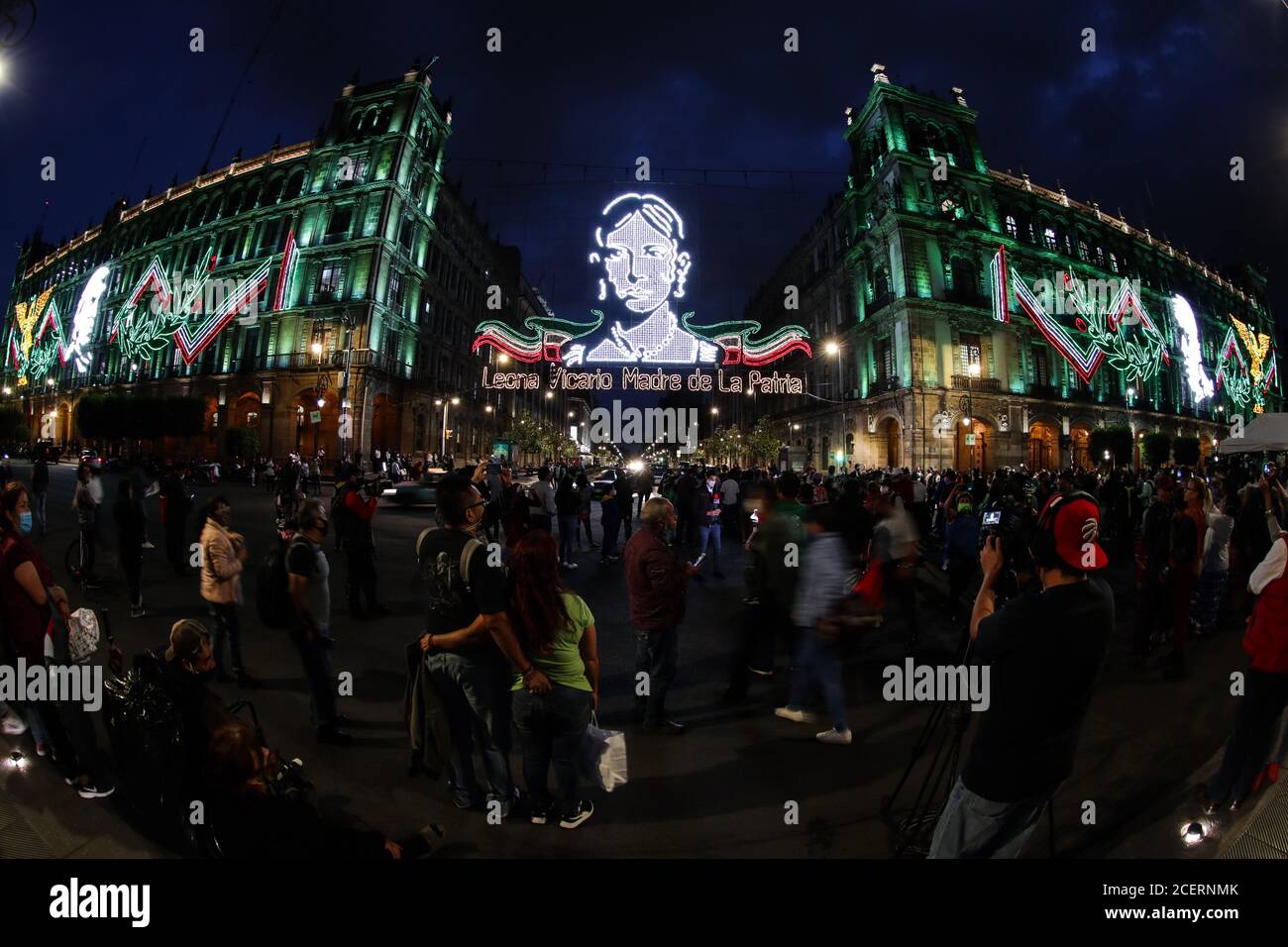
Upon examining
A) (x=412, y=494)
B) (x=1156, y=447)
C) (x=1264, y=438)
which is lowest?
(x=412, y=494)

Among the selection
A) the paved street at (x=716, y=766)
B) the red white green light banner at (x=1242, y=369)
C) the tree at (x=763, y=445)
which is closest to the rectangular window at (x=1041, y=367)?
the tree at (x=763, y=445)

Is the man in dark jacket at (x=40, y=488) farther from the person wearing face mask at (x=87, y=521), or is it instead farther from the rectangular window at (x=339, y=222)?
the rectangular window at (x=339, y=222)

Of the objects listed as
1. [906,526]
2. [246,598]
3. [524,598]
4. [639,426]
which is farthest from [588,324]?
[524,598]

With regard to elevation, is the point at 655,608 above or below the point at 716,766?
above

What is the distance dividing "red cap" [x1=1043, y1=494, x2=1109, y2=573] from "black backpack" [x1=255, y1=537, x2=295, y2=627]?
15.1 ft

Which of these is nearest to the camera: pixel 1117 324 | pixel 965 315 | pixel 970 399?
pixel 1117 324

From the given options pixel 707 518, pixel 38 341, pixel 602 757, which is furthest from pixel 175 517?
pixel 38 341

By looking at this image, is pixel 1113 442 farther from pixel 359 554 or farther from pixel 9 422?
pixel 9 422

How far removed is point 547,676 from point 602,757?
1.86ft

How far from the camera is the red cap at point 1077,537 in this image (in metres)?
1.93

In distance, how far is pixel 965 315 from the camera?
110 ft

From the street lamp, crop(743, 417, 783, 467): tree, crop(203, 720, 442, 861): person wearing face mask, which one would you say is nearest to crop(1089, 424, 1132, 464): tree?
the street lamp

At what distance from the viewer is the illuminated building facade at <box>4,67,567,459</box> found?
34406 mm

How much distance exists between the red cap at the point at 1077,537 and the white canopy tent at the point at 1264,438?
2589cm
